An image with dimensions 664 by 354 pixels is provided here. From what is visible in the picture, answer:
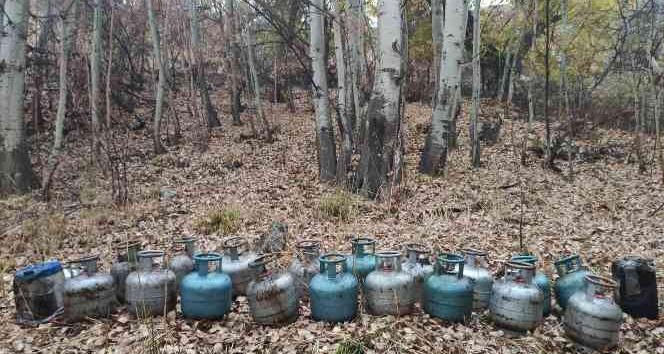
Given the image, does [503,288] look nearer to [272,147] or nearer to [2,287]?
[2,287]

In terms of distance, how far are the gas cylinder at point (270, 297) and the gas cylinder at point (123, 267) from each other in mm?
1333

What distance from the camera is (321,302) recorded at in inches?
128

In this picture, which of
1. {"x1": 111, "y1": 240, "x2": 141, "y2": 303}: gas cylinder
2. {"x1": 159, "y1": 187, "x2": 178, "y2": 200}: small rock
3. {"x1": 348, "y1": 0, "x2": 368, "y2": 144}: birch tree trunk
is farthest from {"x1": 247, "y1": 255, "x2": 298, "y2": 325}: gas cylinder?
{"x1": 348, "y1": 0, "x2": 368, "y2": 144}: birch tree trunk

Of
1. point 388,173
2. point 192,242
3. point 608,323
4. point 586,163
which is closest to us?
point 608,323

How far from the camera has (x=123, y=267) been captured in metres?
3.79

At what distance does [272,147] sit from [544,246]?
8211mm

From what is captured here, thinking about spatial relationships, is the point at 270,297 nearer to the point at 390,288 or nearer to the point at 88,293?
the point at 390,288

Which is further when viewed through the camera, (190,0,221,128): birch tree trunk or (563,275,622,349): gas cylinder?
(190,0,221,128): birch tree trunk

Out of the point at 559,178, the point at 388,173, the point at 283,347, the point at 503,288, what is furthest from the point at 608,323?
the point at 559,178

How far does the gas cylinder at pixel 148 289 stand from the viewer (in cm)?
335

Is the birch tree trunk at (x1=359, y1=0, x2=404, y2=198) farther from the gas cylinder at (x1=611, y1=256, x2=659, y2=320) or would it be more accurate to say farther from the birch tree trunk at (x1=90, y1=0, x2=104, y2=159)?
the birch tree trunk at (x1=90, y1=0, x2=104, y2=159)

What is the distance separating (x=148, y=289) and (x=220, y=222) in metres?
2.64

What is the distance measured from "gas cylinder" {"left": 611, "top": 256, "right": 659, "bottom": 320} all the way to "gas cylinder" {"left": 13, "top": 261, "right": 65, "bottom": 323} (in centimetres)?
470

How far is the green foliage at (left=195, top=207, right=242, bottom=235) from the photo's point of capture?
19.1ft
